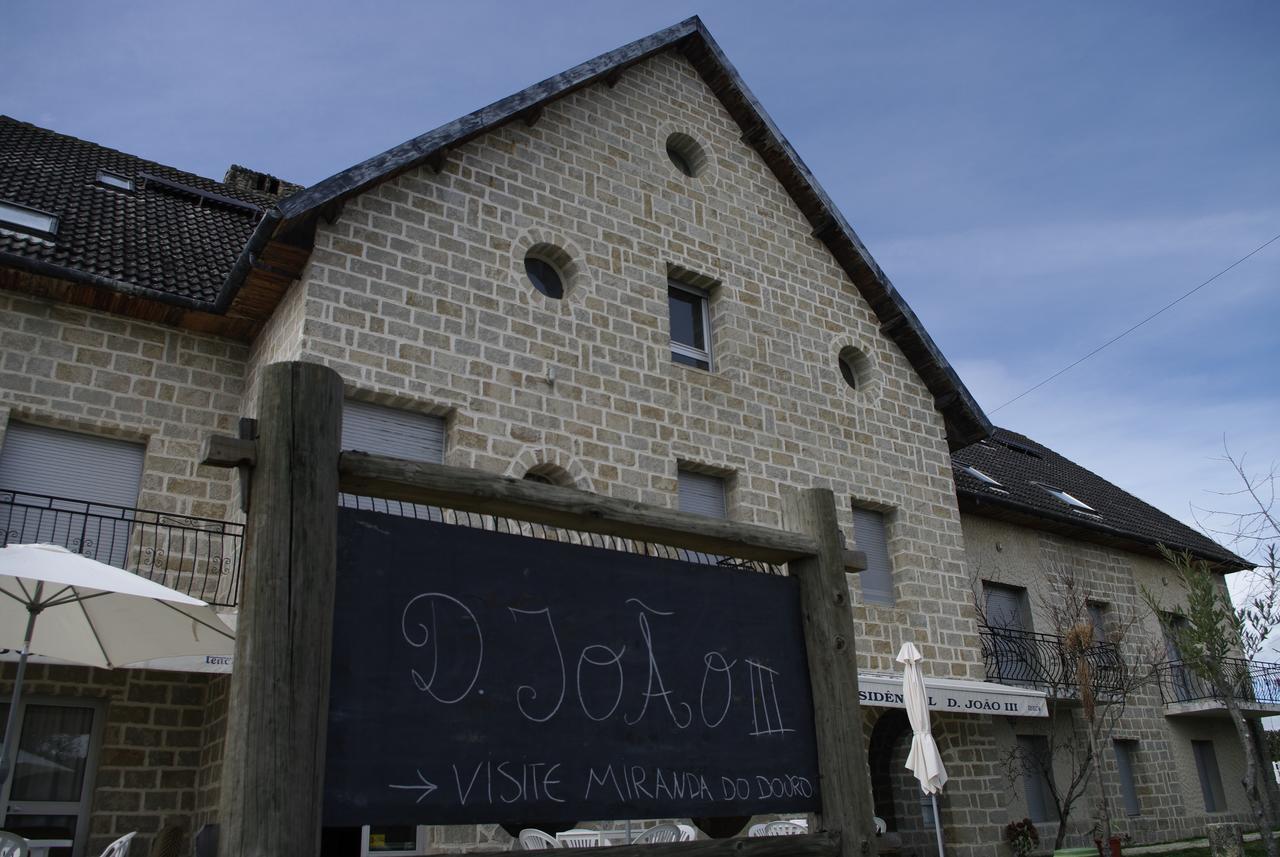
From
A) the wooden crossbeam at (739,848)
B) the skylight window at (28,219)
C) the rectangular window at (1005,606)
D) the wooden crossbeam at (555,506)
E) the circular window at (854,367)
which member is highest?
the skylight window at (28,219)

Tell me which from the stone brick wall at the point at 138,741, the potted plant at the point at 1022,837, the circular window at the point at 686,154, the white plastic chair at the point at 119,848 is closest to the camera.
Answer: the white plastic chair at the point at 119,848

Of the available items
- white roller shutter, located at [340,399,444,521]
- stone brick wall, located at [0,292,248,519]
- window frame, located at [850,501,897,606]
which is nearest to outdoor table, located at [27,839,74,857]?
stone brick wall, located at [0,292,248,519]

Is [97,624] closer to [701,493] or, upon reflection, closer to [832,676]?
[832,676]

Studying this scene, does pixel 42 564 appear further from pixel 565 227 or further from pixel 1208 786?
pixel 1208 786

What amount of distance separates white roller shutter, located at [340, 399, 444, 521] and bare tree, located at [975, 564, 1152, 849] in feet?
28.6

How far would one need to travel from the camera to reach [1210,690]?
58.6ft

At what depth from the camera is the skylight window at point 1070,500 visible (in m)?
18.7

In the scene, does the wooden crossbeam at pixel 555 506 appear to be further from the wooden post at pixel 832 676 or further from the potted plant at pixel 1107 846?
the potted plant at pixel 1107 846

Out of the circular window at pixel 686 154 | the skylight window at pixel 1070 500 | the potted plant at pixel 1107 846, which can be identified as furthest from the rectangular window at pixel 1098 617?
the circular window at pixel 686 154

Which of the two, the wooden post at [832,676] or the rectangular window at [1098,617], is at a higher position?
the rectangular window at [1098,617]

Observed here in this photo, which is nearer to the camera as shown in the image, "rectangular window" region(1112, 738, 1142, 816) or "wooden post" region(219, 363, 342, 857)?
"wooden post" region(219, 363, 342, 857)

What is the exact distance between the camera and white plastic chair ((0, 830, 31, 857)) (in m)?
5.52

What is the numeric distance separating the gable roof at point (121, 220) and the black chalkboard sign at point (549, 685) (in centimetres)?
744

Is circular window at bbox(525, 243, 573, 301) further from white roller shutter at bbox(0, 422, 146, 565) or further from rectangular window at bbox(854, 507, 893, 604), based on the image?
rectangular window at bbox(854, 507, 893, 604)
